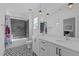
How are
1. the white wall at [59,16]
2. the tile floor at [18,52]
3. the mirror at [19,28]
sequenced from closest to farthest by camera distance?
1. the white wall at [59,16]
2. the tile floor at [18,52]
3. the mirror at [19,28]

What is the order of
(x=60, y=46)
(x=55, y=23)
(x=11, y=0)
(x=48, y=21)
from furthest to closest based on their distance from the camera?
1. (x=48, y=21)
2. (x=55, y=23)
3. (x=60, y=46)
4. (x=11, y=0)

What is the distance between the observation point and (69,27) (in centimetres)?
255

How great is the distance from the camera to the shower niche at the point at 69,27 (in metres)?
2.42

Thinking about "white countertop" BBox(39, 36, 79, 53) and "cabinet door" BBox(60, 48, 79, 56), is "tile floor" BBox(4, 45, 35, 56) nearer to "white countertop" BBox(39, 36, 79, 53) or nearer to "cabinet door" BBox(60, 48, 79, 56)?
"white countertop" BBox(39, 36, 79, 53)

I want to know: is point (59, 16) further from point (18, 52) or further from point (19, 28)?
point (19, 28)

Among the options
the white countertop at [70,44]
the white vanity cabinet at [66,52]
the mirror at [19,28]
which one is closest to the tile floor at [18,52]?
the white countertop at [70,44]

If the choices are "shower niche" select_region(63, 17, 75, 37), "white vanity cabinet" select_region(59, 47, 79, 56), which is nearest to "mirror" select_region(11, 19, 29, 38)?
"shower niche" select_region(63, 17, 75, 37)

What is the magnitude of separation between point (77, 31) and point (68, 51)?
101 cm

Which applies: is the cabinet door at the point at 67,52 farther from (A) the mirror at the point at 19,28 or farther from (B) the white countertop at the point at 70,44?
(A) the mirror at the point at 19,28

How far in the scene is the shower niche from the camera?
242 centimetres

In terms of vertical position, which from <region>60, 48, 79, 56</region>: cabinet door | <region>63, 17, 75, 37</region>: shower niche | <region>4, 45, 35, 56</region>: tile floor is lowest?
<region>4, 45, 35, 56</region>: tile floor

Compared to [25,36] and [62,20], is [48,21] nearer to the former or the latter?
[62,20]

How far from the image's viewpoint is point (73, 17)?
2.41 metres

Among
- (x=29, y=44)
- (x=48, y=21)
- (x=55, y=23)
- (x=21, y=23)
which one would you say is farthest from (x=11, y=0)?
(x=21, y=23)
